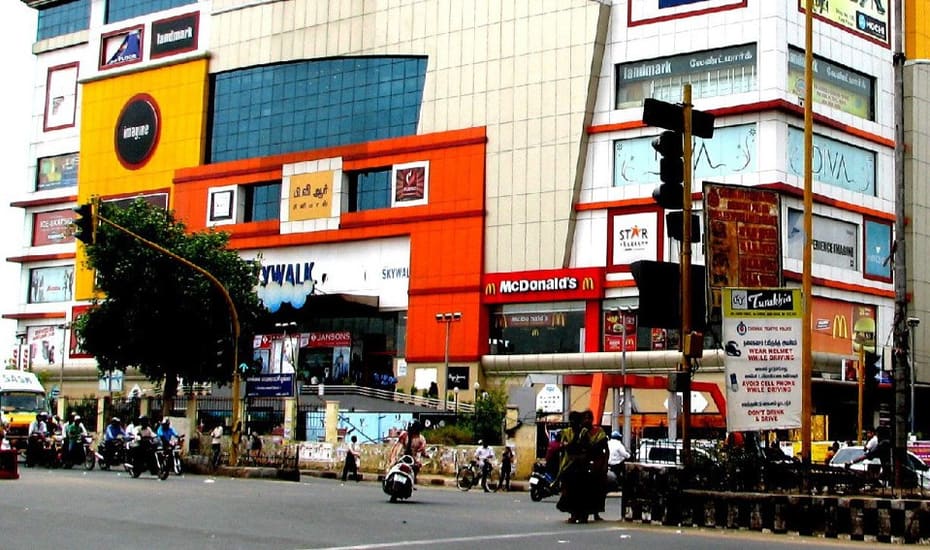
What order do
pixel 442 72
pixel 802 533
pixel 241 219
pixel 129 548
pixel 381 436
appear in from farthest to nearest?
pixel 241 219
pixel 442 72
pixel 381 436
pixel 802 533
pixel 129 548

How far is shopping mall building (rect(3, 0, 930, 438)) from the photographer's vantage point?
59156 mm

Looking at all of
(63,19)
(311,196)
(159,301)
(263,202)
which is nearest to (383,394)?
(311,196)

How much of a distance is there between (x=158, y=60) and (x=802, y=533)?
227ft

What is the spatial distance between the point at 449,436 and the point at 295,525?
26.4 m

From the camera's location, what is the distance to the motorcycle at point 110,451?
36344 millimetres

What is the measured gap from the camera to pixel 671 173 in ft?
56.6

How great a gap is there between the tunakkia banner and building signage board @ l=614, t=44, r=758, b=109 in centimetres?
4186

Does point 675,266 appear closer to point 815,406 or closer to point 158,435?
point 158,435

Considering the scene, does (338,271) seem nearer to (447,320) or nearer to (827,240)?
(447,320)

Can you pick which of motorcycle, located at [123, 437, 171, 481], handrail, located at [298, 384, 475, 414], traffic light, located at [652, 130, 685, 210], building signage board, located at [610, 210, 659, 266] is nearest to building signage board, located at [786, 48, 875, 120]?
building signage board, located at [610, 210, 659, 266]

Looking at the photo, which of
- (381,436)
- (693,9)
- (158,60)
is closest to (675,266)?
(381,436)

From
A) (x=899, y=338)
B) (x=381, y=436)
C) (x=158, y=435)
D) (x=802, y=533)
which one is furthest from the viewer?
A: (x=381, y=436)

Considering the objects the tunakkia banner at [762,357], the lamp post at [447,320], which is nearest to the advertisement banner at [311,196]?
Answer: the lamp post at [447,320]

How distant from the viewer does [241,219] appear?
75.4 metres
